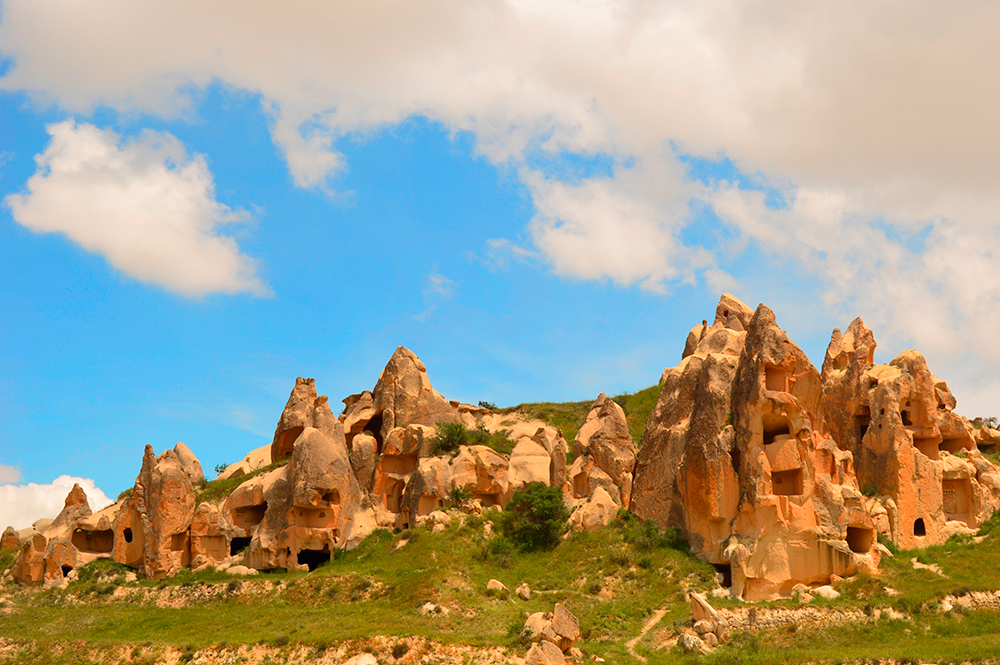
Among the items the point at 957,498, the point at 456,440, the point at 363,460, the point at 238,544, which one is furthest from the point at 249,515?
the point at 957,498

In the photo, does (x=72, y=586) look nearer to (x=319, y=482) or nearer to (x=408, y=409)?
(x=319, y=482)

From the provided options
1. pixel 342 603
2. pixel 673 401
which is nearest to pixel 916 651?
pixel 673 401

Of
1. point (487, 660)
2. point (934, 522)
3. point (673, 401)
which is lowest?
point (487, 660)

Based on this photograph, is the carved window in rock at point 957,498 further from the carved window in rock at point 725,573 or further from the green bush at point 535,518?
the green bush at point 535,518

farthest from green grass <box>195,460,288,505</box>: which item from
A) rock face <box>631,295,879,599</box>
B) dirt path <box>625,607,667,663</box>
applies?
dirt path <box>625,607,667,663</box>

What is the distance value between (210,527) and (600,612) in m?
22.8

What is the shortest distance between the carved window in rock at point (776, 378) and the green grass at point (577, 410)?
930 inches

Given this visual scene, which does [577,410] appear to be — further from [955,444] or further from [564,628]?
[564,628]

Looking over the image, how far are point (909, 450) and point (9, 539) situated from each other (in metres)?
54.2

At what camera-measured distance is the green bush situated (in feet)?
147

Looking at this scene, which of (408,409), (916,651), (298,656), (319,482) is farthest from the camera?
(408,409)

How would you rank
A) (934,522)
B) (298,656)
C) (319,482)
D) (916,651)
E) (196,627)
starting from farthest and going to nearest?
(319,482)
(934,522)
(196,627)
(298,656)
(916,651)

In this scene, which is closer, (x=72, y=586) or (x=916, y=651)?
(x=916, y=651)

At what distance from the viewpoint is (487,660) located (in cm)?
3142
